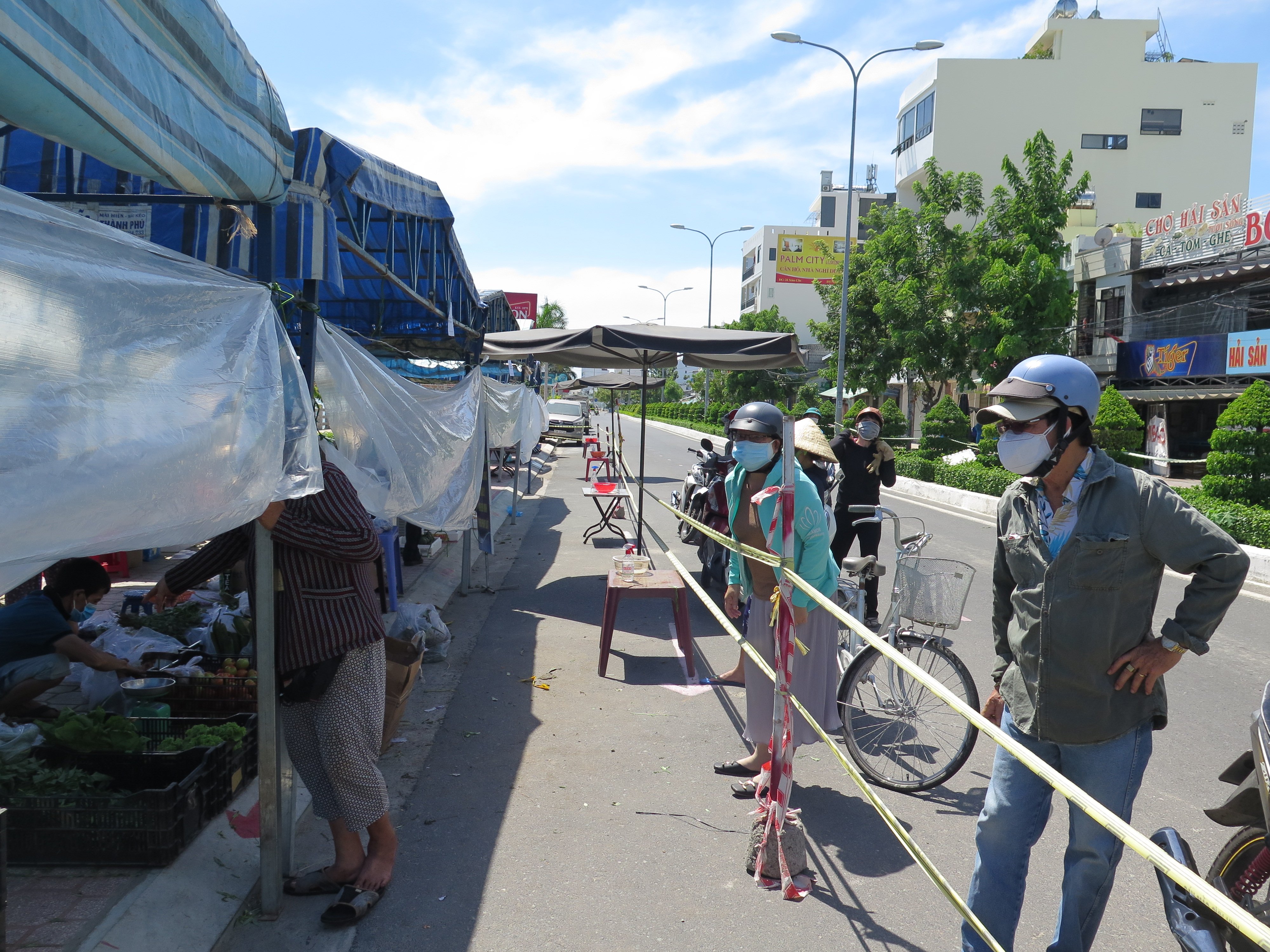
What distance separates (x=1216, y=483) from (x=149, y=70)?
1404cm

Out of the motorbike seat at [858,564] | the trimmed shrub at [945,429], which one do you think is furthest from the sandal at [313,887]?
the trimmed shrub at [945,429]

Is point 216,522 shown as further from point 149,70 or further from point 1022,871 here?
point 1022,871

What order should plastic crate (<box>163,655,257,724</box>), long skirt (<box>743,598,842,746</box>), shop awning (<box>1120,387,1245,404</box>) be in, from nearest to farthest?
long skirt (<box>743,598,842,746</box>) → plastic crate (<box>163,655,257,724</box>) → shop awning (<box>1120,387,1245,404</box>)

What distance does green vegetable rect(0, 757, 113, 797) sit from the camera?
11.6 feet

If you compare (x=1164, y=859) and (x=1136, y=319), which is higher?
(x=1136, y=319)

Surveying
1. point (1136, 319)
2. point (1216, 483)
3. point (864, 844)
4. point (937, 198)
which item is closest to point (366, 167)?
point (864, 844)

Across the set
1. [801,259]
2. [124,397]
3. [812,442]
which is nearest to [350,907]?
[124,397]

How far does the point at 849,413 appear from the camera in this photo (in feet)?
89.4

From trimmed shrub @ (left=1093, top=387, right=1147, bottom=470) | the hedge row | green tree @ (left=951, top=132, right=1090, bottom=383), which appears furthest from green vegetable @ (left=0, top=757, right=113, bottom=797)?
green tree @ (left=951, top=132, right=1090, bottom=383)

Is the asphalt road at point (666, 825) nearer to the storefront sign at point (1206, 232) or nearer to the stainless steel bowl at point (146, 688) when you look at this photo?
the stainless steel bowl at point (146, 688)

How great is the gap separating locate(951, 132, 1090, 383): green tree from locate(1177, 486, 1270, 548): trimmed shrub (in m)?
13.0

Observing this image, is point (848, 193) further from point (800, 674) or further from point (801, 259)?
point (801, 259)

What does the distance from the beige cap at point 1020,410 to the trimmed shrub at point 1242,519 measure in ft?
33.5

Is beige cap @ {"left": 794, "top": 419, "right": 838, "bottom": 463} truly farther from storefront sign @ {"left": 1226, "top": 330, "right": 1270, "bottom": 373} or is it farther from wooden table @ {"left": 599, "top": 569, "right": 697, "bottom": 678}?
storefront sign @ {"left": 1226, "top": 330, "right": 1270, "bottom": 373}
